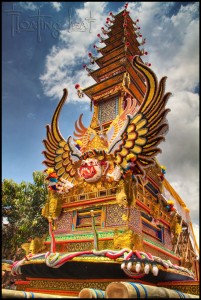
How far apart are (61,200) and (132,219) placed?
3707 mm

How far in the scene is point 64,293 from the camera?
345 inches

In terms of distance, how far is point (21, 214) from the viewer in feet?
69.5

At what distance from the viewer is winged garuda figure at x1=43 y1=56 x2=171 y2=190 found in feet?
32.8

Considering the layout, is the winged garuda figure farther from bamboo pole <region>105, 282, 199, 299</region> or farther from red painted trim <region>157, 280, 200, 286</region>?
bamboo pole <region>105, 282, 199, 299</region>

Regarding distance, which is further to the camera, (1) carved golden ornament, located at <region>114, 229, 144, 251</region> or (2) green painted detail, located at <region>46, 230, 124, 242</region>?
(2) green painted detail, located at <region>46, 230, 124, 242</region>

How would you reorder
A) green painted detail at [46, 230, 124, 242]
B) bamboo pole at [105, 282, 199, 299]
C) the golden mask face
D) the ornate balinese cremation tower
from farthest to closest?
the golden mask face < green painted detail at [46, 230, 124, 242] < the ornate balinese cremation tower < bamboo pole at [105, 282, 199, 299]

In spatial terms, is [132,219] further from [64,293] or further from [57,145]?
[57,145]

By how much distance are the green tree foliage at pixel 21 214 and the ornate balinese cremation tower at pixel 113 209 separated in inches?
377

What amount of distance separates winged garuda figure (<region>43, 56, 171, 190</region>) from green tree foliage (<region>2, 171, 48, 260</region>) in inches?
381

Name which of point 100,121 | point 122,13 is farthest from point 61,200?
point 122,13

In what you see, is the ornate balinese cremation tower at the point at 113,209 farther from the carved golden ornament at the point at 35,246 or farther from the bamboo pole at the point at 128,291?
the bamboo pole at the point at 128,291

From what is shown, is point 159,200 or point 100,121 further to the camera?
point 100,121

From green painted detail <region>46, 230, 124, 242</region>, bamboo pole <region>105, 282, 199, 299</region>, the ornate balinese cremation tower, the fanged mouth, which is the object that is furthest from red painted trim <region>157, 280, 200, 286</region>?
the fanged mouth

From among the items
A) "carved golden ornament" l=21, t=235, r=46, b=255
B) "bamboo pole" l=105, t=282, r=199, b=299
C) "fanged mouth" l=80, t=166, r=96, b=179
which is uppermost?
"fanged mouth" l=80, t=166, r=96, b=179
